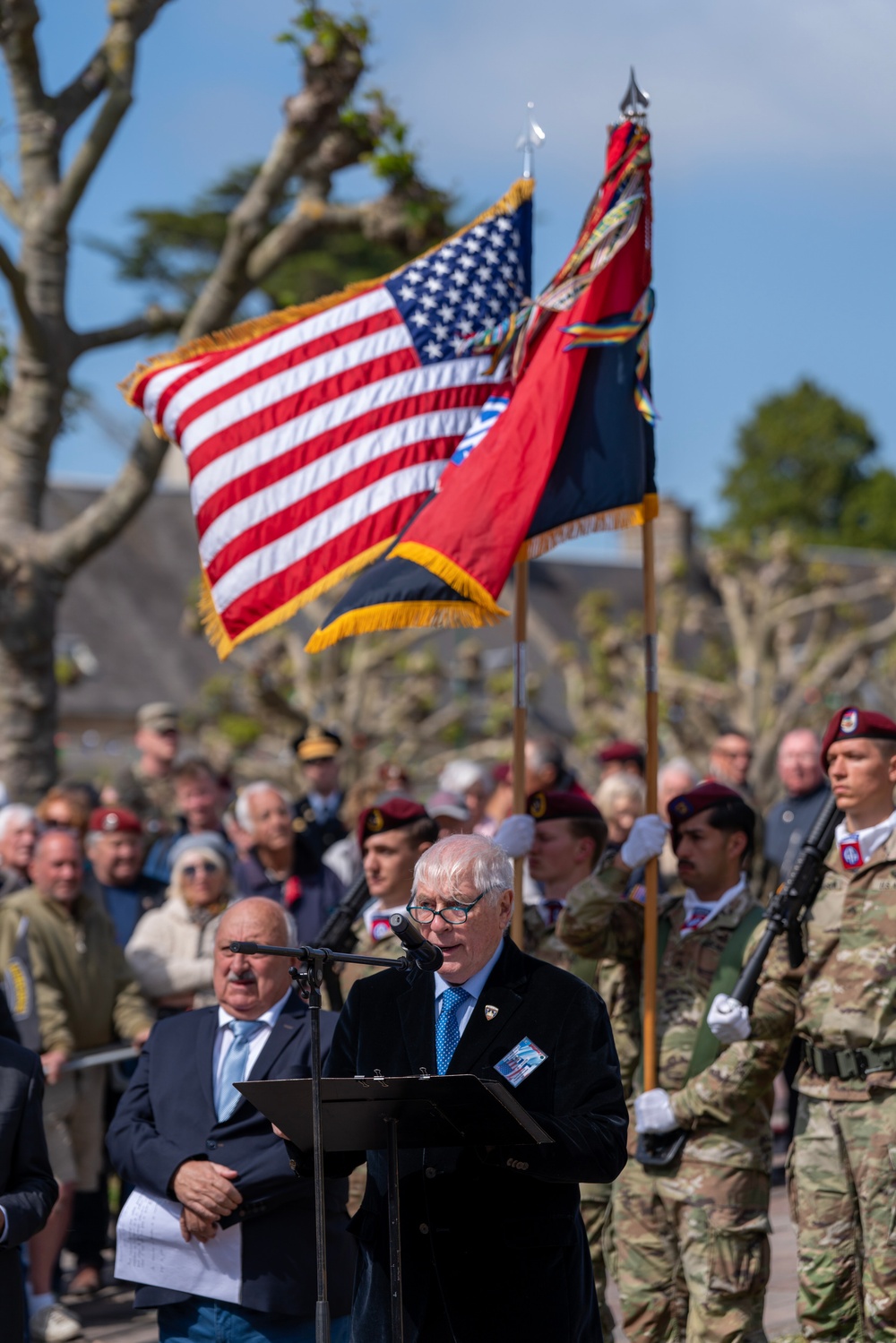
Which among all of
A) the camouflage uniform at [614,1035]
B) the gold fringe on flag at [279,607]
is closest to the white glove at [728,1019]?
the camouflage uniform at [614,1035]

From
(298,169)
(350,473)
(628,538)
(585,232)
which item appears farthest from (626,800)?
(628,538)

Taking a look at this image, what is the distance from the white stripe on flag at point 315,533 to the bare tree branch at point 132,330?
4931mm

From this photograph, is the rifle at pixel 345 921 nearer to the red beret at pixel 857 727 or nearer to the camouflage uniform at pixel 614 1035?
the camouflage uniform at pixel 614 1035

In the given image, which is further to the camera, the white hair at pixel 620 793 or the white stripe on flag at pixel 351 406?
the white hair at pixel 620 793

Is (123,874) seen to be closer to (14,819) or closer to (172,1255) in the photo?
(14,819)

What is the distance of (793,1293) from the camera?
7.36 m

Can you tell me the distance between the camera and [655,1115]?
5.67m

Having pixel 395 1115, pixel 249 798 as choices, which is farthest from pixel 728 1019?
pixel 249 798

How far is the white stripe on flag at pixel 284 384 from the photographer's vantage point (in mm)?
7430

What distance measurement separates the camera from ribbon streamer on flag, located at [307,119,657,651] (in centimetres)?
646

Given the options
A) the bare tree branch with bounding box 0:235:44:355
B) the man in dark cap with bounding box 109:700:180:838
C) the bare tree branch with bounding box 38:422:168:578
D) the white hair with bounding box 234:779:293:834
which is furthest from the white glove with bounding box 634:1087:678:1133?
the bare tree branch with bounding box 0:235:44:355

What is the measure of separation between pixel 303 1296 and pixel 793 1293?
10.7ft

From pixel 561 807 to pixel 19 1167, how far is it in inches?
110

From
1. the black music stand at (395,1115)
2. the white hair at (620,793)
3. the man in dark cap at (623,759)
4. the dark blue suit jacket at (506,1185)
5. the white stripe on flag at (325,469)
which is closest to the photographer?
the black music stand at (395,1115)
